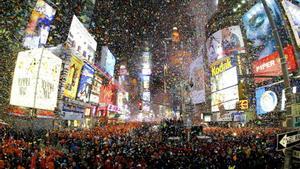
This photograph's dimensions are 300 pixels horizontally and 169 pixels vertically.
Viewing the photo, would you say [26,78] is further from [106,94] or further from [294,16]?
[106,94]

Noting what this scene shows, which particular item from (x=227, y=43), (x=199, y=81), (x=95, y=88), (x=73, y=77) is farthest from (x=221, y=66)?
(x=73, y=77)

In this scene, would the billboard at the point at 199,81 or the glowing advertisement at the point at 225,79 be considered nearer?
the glowing advertisement at the point at 225,79

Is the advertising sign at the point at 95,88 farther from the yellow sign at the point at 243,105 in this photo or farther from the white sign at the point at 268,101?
the white sign at the point at 268,101

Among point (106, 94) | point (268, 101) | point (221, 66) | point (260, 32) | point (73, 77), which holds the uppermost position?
point (260, 32)

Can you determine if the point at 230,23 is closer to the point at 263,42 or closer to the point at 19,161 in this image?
the point at 263,42

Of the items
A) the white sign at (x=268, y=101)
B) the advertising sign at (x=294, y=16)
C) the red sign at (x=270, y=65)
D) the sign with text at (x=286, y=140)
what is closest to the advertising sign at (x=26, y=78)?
the sign with text at (x=286, y=140)

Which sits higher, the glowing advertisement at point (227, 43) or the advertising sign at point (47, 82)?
the glowing advertisement at point (227, 43)

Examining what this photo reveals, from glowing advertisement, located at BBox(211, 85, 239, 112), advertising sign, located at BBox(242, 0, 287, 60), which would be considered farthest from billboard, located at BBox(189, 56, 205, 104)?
advertising sign, located at BBox(242, 0, 287, 60)
